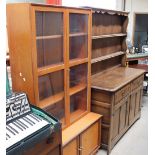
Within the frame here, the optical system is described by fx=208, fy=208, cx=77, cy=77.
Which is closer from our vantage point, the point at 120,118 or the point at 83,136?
the point at 83,136

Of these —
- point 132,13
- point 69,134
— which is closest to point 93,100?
point 69,134

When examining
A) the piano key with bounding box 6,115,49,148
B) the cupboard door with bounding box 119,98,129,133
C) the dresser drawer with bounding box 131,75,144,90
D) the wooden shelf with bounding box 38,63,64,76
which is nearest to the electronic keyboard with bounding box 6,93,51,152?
the piano key with bounding box 6,115,49,148

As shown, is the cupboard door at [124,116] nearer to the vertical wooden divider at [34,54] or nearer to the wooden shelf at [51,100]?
the wooden shelf at [51,100]

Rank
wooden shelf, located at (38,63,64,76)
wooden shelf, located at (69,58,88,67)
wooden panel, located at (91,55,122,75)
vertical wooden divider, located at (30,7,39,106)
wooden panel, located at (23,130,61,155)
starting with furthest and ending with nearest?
wooden panel, located at (91,55,122,75) → wooden shelf, located at (69,58,88,67) → wooden shelf, located at (38,63,64,76) → vertical wooden divider, located at (30,7,39,106) → wooden panel, located at (23,130,61,155)

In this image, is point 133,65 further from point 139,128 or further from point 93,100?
point 93,100

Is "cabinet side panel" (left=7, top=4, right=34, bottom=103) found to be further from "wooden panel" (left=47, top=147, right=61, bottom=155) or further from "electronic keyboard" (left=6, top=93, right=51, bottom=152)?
"wooden panel" (left=47, top=147, right=61, bottom=155)

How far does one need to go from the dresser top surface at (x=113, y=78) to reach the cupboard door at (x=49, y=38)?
835 millimetres

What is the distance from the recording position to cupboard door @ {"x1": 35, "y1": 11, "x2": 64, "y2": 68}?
1842 millimetres

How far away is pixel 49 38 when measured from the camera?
199 cm

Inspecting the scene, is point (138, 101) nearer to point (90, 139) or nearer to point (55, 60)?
point (90, 139)

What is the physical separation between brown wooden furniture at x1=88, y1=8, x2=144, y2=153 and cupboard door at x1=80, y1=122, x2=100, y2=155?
0.13 m

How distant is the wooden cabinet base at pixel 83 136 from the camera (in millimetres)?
2156

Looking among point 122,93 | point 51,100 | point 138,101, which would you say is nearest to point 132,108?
point 138,101

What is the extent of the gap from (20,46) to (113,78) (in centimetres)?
172
